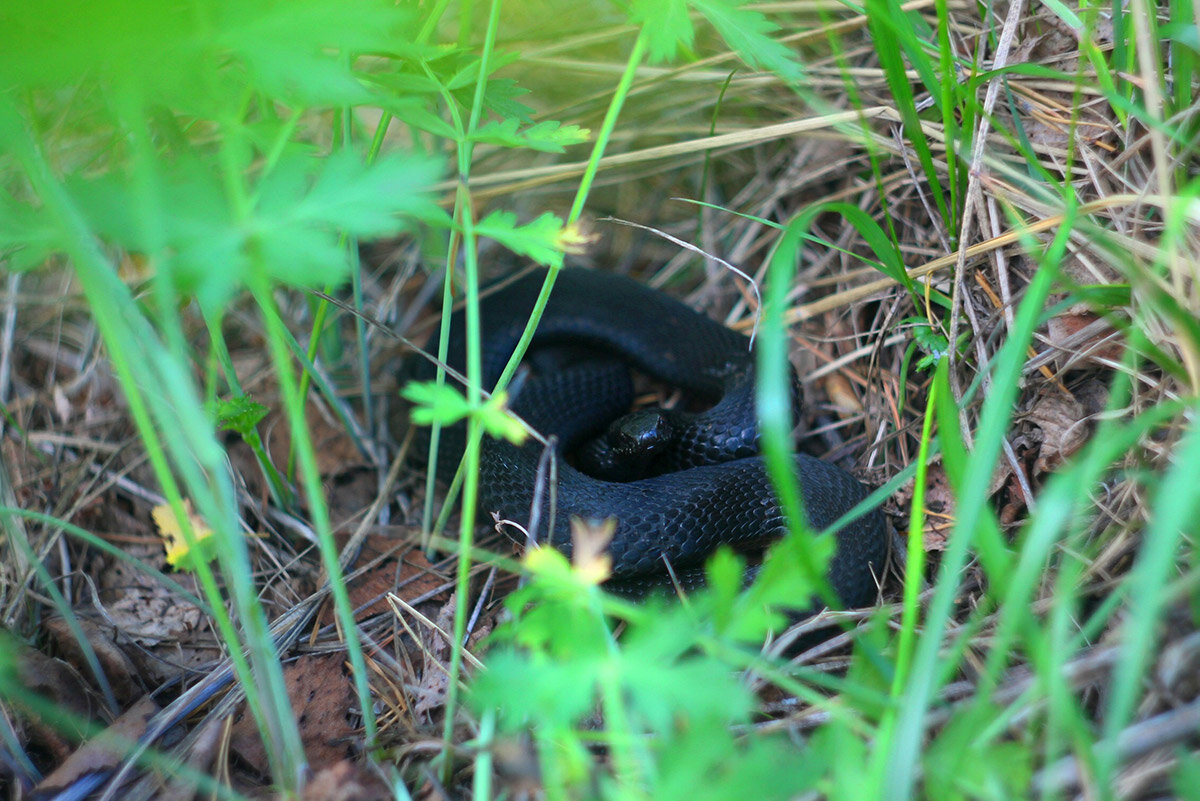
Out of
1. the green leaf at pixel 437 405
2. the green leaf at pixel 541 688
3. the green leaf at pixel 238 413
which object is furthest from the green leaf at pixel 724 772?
the green leaf at pixel 238 413

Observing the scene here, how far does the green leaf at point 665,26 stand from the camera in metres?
1.99

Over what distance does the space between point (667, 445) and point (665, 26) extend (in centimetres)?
204

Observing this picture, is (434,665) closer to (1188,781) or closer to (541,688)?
(541,688)

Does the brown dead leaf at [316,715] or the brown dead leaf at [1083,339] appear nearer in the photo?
→ the brown dead leaf at [316,715]

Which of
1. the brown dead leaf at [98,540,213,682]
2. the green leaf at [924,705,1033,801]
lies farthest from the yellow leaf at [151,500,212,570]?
the green leaf at [924,705,1033,801]

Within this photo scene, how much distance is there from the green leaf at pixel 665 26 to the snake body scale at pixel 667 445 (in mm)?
1564

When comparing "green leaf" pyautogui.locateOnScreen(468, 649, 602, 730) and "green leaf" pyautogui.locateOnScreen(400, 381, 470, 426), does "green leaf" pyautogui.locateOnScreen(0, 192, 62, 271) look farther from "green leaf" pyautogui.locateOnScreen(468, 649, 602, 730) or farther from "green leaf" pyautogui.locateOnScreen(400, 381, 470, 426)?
"green leaf" pyautogui.locateOnScreen(468, 649, 602, 730)

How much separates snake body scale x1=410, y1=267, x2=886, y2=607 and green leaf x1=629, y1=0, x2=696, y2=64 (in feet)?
5.13

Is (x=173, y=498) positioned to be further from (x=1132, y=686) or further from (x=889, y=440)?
(x=889, y=440)

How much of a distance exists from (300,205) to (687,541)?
74.2 inches

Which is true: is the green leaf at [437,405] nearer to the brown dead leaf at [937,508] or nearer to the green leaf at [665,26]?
the green leaf at [665,26]

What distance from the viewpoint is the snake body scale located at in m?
2.92

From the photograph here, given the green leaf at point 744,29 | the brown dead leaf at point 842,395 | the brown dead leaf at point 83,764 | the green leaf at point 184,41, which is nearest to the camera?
the green leaf at point 184,41

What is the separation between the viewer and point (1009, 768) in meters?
1.47
